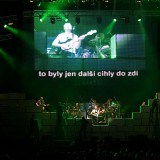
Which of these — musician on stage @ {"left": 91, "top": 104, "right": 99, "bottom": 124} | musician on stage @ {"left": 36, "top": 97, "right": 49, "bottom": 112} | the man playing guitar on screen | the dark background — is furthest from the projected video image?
musician on stage @ {"left": 91, "top": 104, "right": 99, "bottom": 124}

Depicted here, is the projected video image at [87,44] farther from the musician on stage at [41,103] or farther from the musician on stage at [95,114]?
the musician on stage at [95,114]

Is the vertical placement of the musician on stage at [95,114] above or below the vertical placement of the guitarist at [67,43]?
below

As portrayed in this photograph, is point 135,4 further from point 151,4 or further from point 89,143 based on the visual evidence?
point 89,143

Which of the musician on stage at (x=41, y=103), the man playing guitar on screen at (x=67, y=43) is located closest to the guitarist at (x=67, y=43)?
the man playing guitar on screen at (x=67, y=43)

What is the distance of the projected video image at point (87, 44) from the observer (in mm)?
23734

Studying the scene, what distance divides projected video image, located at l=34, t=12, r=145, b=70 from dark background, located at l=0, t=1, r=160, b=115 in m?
0.47

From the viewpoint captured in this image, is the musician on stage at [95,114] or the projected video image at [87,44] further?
the projected video image at [87,44]

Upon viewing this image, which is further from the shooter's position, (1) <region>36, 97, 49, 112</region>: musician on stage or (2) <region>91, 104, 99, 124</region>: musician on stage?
(2) <region>91, 104, 99, 124</region>: musician on stage

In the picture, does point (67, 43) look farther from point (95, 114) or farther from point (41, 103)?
point (95, 114)

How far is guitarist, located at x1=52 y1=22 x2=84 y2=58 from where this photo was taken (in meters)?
23.7

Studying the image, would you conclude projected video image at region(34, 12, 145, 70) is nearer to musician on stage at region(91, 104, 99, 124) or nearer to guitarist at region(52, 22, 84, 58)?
guitarist at region(52, 22, 84, 58)

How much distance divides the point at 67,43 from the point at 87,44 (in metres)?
0.95

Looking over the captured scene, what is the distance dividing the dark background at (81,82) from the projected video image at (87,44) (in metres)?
0.47

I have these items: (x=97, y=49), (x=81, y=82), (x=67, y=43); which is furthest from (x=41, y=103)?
(x=97, y=49)
